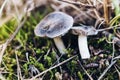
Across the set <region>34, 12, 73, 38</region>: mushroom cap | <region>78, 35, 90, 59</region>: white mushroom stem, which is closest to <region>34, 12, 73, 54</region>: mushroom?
<region>34, 12, 73, 38</region>: mushroom cap

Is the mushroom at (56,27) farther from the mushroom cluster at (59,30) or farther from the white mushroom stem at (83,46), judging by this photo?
the white mushroom stem at (83,46)

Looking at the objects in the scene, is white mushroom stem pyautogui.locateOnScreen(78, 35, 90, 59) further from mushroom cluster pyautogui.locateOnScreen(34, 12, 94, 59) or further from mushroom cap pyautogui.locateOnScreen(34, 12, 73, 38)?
mushroom cap pyautogui.locateOnScreen(34, 12, 73, 38)

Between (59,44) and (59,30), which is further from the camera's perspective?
(59,44)

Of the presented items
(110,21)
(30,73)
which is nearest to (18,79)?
(30,73)

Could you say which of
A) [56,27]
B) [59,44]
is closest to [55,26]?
[56,27]

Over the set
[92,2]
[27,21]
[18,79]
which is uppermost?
[92,2]

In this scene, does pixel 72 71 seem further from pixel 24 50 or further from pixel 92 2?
pixel 92 2

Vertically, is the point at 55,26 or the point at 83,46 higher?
the point at 55,26

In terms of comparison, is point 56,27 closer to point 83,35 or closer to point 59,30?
point 59,30
